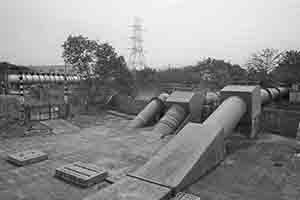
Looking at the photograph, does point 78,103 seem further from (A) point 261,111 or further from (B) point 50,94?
(A) point 261,111

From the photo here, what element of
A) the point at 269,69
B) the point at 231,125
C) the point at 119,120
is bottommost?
the point at 119,120

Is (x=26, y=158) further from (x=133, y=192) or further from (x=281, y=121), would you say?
(x=281, y=121)

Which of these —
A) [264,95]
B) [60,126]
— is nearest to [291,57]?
[264,95]

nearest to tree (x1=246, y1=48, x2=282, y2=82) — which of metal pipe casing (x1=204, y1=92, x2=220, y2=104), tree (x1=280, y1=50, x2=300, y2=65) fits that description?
tree (x1=280, y1=50, x2=300, y2=65)

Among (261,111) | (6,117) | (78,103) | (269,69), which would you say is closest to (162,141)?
(261,111)

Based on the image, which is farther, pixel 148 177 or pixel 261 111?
pixel 261 111

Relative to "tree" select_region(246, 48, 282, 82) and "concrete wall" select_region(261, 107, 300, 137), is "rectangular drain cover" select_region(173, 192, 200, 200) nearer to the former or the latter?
"concrete wall" select_region(261, 107, 300, 137)

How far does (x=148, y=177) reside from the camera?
478 centimetres

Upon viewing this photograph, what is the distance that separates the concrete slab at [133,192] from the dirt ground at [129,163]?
0.69 metres

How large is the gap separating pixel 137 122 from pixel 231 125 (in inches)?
205

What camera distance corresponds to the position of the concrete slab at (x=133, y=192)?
13.3ft

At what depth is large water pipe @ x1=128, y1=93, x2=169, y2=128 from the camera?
11.7 meters

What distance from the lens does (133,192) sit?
423 centimetres

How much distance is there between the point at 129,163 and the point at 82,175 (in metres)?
1.67
